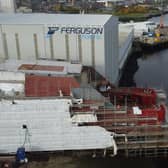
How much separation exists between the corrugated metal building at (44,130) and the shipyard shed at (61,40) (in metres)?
4.05

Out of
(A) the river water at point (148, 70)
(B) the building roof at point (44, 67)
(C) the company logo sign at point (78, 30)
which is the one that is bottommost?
(A) the river water at point (148, 70)

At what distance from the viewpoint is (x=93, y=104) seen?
9.91 m

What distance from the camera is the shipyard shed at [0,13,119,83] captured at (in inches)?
512

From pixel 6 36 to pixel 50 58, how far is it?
198 cm

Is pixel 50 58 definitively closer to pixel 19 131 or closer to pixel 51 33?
pixel 51 33

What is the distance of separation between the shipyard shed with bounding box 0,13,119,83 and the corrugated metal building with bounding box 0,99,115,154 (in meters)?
4.05

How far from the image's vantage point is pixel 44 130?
947cm

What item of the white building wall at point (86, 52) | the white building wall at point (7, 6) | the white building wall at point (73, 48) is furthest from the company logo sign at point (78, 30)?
the white building wall at point (7, 6)

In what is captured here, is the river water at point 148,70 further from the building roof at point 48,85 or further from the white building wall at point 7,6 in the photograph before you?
the white building wall at point 7,6

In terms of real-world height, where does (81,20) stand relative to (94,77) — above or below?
above

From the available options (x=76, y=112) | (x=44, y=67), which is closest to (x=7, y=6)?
(x=44, y=67)

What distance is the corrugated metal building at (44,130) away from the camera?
9.41 m

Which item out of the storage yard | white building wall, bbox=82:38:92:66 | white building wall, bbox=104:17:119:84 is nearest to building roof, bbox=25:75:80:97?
the storage yard

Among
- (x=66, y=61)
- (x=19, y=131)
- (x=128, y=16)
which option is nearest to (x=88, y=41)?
(x=66, y=61)
